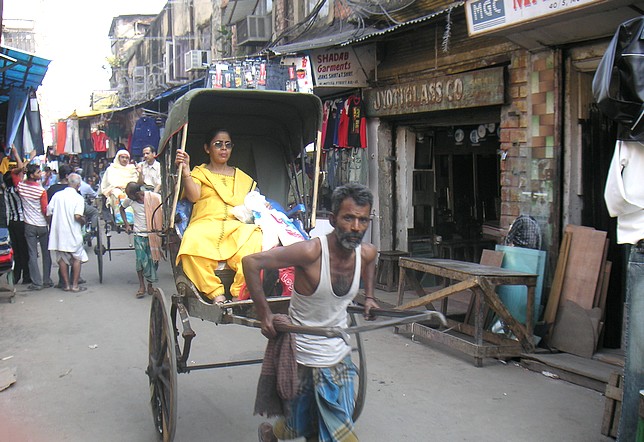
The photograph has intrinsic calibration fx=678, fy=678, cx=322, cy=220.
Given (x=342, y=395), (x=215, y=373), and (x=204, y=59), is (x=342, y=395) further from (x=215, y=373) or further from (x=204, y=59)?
(x=204, y=59)

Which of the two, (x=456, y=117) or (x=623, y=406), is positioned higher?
(x=456, y=117)

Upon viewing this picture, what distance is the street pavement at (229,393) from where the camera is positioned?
4.77 m

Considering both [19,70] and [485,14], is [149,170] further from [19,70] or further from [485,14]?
[485,14]

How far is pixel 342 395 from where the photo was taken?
339cm

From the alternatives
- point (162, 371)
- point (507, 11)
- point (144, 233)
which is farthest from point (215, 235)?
point (144, 233)

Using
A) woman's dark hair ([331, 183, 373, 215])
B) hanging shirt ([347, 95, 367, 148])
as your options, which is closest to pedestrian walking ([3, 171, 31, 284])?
hanging shirt ([347, 95, 367, 148])

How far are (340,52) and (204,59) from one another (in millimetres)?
Result: 11702

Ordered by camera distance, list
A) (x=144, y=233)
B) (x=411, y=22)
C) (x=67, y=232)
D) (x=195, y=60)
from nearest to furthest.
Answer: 1. (x=411, y=22)
2. (x=144, y=233)
3. (x=67, y=232)
4. (x=195, y=60)

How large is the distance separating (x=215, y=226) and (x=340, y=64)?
18.6 ft

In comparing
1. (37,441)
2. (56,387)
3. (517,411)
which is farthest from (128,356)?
(517,411)

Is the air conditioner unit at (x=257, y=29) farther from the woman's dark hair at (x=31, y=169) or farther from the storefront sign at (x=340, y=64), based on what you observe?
the woman's dark hair at (x=31, y=169)

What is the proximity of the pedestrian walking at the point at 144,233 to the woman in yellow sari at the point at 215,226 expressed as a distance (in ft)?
12.9

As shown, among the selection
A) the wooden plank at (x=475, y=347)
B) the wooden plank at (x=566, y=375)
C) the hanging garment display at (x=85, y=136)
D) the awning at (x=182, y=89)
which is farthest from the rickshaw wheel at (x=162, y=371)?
the hanging garment display at (x=85, y=136)

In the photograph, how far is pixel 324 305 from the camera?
3.41 metres
